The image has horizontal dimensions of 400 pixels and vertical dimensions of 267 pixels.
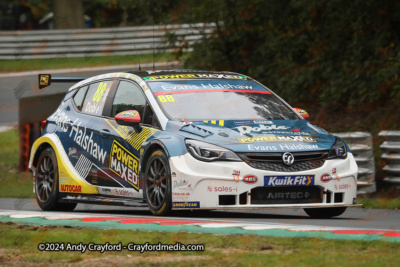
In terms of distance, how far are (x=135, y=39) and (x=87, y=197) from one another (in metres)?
21.8

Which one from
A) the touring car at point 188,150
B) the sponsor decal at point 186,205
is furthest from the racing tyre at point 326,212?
the sponsor decal at point 186,205

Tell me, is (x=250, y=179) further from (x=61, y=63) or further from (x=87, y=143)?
(x=61, y=63)

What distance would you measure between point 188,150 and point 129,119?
41.4 inches

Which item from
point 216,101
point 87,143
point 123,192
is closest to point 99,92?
point 87,143

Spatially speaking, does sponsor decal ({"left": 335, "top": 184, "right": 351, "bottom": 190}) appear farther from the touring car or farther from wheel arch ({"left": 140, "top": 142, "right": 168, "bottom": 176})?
wheel arch ({"left": 140, "top": 142, "right": 168, "bottom": 176})

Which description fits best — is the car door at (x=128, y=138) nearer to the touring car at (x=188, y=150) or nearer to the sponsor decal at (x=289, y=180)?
the touring car at (x=188, y=150)

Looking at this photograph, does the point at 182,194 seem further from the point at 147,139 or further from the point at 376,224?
the point at 376,224

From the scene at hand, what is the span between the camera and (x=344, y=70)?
19.1 metres

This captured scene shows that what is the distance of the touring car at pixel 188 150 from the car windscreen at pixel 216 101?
0.01 meters

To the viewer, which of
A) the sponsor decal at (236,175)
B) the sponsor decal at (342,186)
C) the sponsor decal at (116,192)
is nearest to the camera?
the sponsor decal at (236,175)

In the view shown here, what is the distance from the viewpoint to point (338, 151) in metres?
9.42

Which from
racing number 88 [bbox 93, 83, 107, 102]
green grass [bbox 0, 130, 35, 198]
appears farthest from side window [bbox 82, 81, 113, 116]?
green grass [bbox 0, 130, 35, 198]

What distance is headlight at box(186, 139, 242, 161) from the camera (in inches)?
348

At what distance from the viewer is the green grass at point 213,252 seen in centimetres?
591
